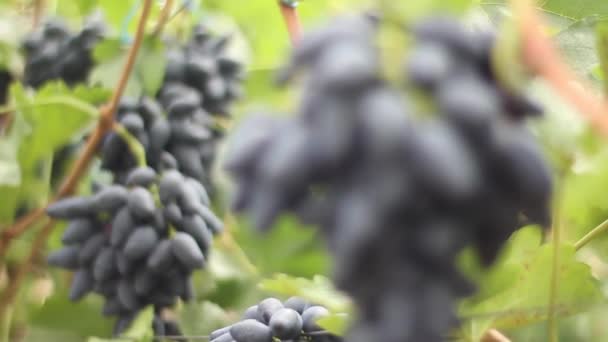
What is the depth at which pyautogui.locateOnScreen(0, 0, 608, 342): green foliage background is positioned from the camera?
1.89 feet

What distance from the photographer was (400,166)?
29cm

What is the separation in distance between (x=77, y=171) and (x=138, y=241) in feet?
0.75

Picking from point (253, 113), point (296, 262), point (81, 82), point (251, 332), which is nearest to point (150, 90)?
point (81, 82)

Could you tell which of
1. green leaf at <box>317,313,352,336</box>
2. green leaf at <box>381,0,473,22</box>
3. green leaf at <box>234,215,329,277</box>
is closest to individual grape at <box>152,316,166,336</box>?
green leaf at <box>234,215,329,277</box>

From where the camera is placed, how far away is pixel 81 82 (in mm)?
1155

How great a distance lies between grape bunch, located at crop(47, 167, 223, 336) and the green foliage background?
0.13 ft

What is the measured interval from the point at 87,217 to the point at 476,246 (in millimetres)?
662

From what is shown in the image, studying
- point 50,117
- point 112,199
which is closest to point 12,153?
point 50,117

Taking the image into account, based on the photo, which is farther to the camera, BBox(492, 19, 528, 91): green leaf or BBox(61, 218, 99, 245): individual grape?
BBox(61, 218, 99, 245): individual grape

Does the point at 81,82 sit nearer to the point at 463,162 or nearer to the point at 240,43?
the point at 240,43

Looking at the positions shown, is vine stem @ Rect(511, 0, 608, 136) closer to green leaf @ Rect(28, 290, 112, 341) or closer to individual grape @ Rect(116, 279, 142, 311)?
individual grape @ Rect(116, 279, 142, 311)

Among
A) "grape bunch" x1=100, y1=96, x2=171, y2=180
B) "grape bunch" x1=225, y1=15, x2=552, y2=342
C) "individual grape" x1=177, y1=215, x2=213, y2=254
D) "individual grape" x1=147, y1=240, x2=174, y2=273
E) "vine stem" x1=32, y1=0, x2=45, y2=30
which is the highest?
"vine stem" x1=32, y1=0, x2=45, y2=30

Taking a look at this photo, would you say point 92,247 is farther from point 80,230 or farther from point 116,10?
point 116,10

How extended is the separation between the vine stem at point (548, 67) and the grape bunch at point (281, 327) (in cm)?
33
